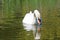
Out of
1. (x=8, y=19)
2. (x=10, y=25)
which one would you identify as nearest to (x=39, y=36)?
(x=10, y=25)

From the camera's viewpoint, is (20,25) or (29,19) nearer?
(20,25)

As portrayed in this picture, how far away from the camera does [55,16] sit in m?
13.6

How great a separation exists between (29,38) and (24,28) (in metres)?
1.44

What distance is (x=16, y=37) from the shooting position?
1023 cm

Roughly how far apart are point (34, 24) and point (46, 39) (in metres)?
3.01

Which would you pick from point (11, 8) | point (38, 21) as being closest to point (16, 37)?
point (38, 21)

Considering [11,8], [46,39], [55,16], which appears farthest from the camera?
[11,8]

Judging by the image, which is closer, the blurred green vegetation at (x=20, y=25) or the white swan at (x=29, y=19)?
the blurred green vegetation at (x=20, y=25)

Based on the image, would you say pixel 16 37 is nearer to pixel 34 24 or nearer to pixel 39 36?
pixel 39 36

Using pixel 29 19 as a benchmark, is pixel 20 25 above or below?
below

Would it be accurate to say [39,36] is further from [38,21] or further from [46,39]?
[38,21]

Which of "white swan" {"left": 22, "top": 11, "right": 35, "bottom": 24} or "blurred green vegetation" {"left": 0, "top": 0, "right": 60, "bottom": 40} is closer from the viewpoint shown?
"blurred green vegetation" {"left": 0, "top": 0, "right": 60, "bottom": 40}

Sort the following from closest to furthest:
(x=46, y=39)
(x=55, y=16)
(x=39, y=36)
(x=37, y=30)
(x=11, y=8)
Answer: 1. (x=46, y=39)
2. (x=39, y=36)
3. (x=37, y=30)
4. (x=55, y=16)
5. (x=11, y=8)

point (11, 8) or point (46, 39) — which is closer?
point (46, 39)
